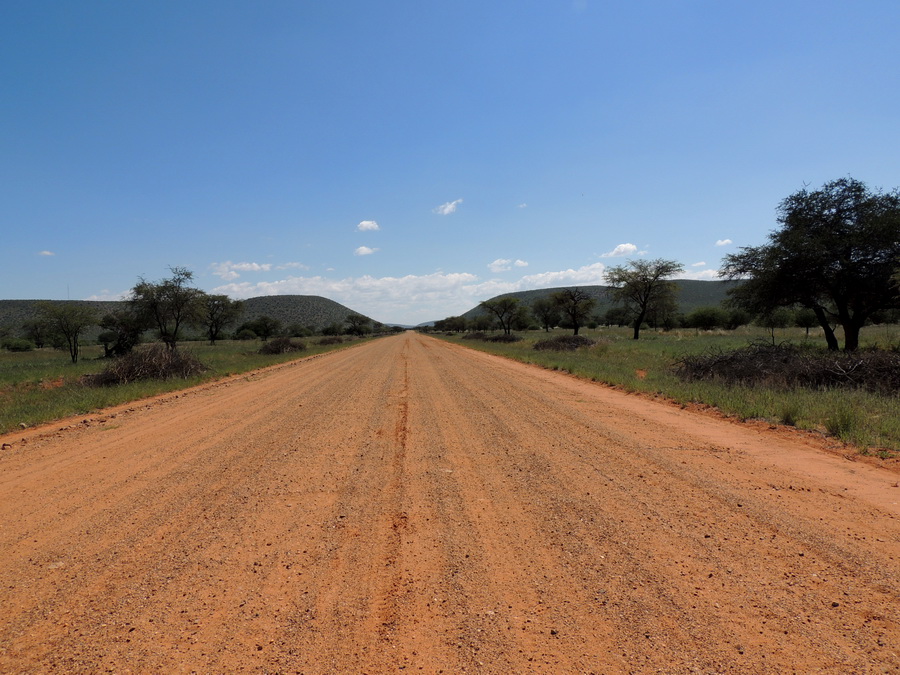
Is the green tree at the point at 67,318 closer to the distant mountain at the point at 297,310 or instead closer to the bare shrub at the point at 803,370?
the bare shrub at the point at 803,370

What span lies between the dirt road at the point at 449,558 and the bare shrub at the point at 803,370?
6.33 metres

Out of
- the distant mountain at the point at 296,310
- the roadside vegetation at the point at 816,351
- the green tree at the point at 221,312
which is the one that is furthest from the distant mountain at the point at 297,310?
the roadside vegetation at the point at 816,351

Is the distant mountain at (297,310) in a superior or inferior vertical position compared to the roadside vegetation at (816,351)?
superior

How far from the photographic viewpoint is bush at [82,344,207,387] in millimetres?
15992

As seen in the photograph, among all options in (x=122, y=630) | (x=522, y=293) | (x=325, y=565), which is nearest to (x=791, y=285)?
(x=325, y=565)

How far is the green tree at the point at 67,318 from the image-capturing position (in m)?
38.0

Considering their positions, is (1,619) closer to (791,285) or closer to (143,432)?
(143,432)

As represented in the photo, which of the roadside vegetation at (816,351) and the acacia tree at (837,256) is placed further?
the acacia tree at (837,256)

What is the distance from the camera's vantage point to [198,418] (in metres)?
9.35

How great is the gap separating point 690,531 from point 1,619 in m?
5.11

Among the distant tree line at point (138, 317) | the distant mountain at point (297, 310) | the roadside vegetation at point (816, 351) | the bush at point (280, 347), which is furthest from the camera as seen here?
the distant mountain at point (297, 310)

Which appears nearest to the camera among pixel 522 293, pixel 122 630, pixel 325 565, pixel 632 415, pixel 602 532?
pixel 122 630

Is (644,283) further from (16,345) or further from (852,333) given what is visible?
(16,345)

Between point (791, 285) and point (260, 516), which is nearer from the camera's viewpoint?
point (260, 516)
